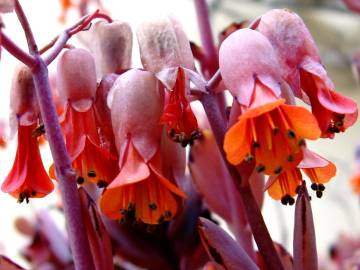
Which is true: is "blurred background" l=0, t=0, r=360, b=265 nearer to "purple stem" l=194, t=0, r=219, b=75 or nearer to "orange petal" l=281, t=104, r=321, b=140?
"purple stem" l=194, t=0, r=219, b=75

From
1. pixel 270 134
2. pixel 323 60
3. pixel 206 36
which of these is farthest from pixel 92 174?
pixel 323 60

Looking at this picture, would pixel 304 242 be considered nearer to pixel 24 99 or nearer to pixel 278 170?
pixel 278 170

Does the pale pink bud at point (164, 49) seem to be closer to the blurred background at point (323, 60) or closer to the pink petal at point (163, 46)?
the pink petal at point (163, 46)

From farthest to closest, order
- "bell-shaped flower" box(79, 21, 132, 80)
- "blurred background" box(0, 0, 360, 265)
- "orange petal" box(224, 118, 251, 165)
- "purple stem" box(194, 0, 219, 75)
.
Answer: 1. "blurred background" box(0, 0, 360, 265)
2. "purple stem" box(194, 0, 219, 75)
3. "bell-shaped flower" box(79, 21, 132, 80)
4. "orange petal" box(224, 118, 251, 165)

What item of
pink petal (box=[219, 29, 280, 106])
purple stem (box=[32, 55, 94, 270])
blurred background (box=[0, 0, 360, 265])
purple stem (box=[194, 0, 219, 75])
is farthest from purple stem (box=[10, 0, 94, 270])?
blurred background (box=[0, 0, 360, 265])

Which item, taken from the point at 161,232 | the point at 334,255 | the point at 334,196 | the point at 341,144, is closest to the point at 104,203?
the point at 161,232

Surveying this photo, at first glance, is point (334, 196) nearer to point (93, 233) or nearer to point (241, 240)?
point (241, 240)

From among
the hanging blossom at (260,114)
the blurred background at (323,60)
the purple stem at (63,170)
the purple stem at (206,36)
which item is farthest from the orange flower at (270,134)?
the blurred background at (323,60)
